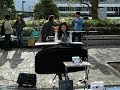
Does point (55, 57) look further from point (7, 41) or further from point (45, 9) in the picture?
point (45, 9)

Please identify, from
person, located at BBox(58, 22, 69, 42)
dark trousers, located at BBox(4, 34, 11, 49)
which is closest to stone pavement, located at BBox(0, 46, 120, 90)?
dark trousers, located at BBox(4, 34, 11, 49)

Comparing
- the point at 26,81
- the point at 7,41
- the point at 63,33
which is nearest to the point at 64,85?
the point at 26,81

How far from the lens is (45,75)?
13266mm

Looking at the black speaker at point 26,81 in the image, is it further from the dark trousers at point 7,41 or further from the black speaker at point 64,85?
the dark trousers at point 7,41

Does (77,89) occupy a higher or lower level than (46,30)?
lower

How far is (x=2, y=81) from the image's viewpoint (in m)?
12.4

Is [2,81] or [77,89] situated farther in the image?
[2,81]

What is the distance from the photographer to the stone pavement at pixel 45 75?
12469 millimetres

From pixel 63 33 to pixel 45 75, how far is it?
5.73 feet

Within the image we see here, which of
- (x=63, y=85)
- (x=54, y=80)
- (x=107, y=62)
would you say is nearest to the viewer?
(x=63, y=85)

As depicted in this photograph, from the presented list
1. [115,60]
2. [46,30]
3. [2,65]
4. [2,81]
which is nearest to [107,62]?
[115,60]

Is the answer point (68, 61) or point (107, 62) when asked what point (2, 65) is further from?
point (68, 61)

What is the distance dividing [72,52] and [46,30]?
17.5ft

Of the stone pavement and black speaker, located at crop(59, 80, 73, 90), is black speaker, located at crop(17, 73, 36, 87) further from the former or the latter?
black speaker, located at crop(59, 80, 73, 90)
